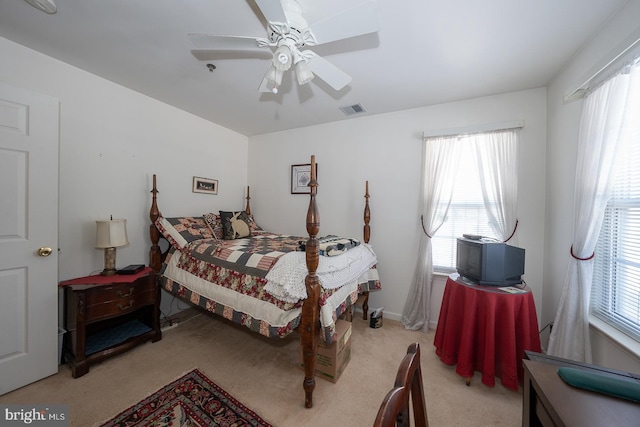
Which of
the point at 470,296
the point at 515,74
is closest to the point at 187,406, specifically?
the point at 470,296

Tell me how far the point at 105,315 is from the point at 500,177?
393cm

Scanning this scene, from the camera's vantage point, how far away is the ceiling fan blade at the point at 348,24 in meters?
1.11

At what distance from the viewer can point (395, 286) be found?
2920mm

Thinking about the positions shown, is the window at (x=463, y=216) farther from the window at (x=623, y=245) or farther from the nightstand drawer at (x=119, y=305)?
the nightstand drawer at (x=119, y=305)

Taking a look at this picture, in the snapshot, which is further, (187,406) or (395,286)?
(395,286)

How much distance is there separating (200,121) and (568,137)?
4.08m

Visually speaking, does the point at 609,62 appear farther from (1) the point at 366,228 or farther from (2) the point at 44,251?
(2) the point at 44,251

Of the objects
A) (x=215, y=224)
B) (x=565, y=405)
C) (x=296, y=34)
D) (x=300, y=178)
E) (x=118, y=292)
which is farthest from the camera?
(x=300, y=178)

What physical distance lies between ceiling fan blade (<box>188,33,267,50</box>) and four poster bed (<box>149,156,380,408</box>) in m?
0.80

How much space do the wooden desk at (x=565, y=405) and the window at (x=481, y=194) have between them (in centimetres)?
171

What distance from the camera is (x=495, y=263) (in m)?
1.89

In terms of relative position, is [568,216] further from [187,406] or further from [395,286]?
[187,406]

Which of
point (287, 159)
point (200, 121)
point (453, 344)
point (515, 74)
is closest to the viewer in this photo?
point (453, 344)

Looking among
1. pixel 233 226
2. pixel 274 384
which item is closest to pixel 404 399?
pixel 274 384
